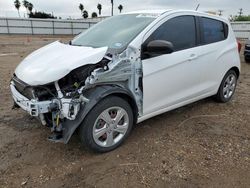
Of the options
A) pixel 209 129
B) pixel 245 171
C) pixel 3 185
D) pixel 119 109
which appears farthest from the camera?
pixel 209 129

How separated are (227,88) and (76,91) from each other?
11.7 ft

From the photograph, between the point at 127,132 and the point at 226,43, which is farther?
the point at 226,43

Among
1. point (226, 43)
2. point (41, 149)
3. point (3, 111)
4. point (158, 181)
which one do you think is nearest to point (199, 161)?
point (158, 181)

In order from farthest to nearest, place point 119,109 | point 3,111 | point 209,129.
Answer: point 3,111
point 209,129
point 119,109

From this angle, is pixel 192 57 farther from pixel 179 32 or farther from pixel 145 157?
pixel 145 157

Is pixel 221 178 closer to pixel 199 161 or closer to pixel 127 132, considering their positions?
pixel 199 161

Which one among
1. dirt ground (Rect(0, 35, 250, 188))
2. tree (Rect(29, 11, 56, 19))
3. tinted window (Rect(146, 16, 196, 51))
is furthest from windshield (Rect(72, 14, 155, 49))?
tree (Rect(29, 11, 56, 19))

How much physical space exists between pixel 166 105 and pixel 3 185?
94.8 inches

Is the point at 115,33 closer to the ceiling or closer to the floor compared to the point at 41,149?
closer to the ceiling

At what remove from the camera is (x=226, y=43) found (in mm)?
5328

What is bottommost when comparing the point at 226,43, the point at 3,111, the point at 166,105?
the point at 3,111

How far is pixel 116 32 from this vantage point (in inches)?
165

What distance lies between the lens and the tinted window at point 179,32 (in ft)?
13.4

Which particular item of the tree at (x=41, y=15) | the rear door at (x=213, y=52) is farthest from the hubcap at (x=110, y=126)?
the tree at (x=41, y=15)
